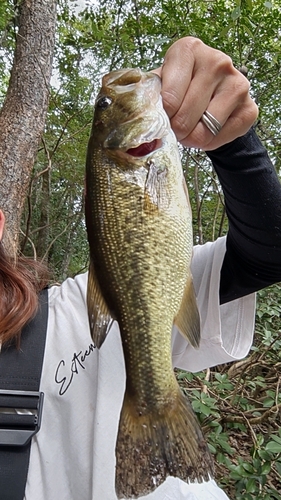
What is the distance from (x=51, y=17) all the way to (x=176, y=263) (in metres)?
3.46

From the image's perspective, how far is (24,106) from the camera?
3391mm

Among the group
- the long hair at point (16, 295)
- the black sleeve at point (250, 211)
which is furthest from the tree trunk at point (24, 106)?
the black sleeve at point (250, 211)

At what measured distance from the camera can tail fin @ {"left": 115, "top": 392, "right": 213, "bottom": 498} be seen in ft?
2.89

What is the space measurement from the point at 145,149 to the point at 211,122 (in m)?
0.18

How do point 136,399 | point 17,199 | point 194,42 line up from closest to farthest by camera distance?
point 136,399 < point 194,42 < point 17,199

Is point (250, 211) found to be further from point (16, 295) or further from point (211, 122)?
point (16, 295)

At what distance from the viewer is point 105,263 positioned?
39.1 inches

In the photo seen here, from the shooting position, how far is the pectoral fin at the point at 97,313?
966 mm

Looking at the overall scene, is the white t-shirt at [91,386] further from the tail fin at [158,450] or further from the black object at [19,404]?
the tail fin at [158,450]

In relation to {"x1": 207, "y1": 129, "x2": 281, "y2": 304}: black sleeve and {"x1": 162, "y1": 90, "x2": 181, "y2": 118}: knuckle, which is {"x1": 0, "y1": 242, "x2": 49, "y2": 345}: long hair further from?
{"x1": 162, "y1": 90, "x2": 181, "y2": 118}: knuckle

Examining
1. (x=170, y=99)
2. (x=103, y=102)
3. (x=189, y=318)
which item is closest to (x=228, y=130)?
(x=170, y=99)

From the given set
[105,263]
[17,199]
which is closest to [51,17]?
[17,199]

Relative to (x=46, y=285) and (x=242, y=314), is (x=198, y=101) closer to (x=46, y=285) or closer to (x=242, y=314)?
(x=242, y=314)

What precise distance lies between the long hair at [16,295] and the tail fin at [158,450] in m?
0.59
